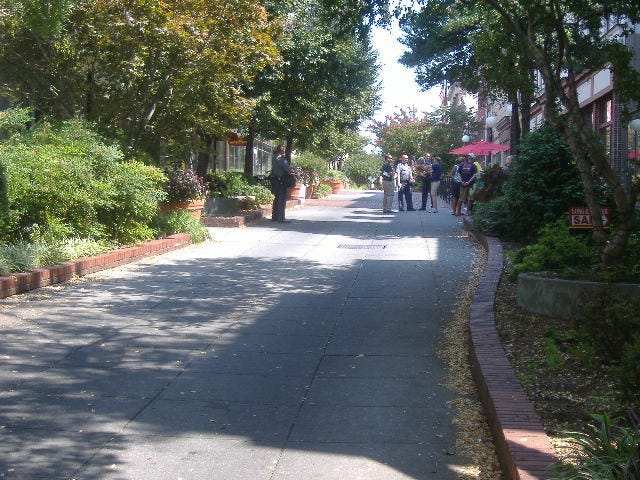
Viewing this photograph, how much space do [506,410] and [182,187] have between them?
12.7m

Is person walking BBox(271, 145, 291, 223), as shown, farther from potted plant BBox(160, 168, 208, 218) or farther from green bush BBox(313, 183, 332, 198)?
green bush BBox(313, 183, 332, 198)

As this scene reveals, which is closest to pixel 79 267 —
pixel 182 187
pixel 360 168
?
pixel 182 187

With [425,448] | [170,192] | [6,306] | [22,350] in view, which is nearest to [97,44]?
[170,192]

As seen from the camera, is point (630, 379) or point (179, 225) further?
point (179, 225)

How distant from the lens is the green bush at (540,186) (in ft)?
44.8

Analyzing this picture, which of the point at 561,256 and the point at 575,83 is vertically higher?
the point at 575,83

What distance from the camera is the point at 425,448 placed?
200 inches

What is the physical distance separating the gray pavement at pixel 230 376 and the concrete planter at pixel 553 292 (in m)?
0.97

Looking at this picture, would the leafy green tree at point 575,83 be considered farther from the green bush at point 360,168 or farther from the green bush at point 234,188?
the green bush at point 360,168

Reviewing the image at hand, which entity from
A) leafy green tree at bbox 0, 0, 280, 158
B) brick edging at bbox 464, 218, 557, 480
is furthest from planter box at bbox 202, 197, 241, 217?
brick edging at bbox 464, 218, 557, 480

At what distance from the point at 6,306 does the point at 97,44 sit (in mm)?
6800

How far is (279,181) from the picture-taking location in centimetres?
2056

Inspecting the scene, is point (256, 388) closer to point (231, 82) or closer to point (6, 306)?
point (6, 306)

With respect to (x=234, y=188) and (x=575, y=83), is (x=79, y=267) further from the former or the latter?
(x=234, y=188)
